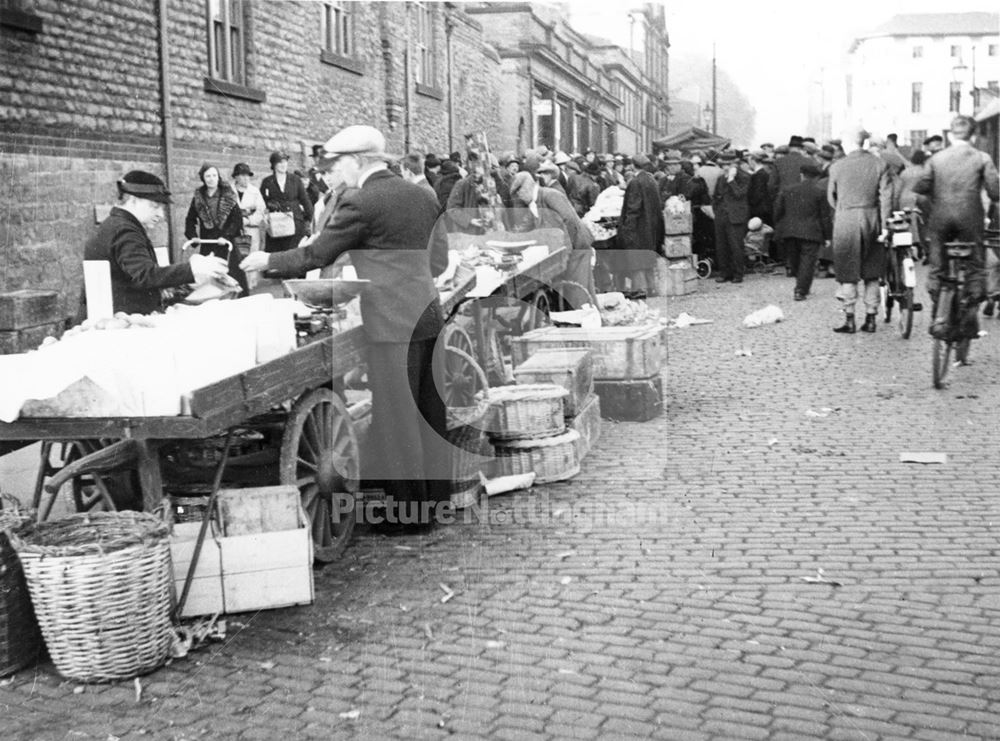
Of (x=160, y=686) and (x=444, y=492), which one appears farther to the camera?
(x=444, y=492)

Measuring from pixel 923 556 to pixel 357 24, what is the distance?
757 inches

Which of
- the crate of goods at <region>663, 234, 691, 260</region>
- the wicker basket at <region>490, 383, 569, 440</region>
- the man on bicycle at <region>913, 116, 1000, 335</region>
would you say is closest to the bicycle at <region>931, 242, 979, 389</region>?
the man on bicycle at <region>913, 116, 1000, 335</region>

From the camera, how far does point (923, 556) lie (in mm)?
5969

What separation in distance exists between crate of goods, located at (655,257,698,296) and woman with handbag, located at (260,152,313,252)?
213 inches

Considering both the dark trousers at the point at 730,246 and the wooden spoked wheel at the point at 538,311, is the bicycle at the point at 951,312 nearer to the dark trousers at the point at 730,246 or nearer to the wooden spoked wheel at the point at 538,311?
the wooden spoked wheel at the point at 538,311

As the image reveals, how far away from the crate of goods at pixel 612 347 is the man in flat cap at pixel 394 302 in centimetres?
294

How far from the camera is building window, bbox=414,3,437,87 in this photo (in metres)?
27.3

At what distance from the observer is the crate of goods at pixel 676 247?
20.1 meters

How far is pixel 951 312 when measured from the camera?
10.5 m

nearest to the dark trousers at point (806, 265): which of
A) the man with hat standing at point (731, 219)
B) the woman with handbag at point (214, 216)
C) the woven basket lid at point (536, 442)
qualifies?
the man with hat standing at point (731, 219)

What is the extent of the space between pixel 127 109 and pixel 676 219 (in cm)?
868

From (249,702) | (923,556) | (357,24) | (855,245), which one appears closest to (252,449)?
(249,702)

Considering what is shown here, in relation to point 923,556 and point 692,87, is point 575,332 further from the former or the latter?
point 692,87

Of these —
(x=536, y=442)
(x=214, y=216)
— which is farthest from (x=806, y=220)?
(x=536, y=442)
